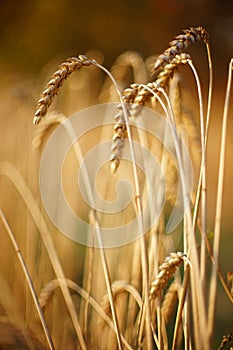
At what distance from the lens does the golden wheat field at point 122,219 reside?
2.21ft

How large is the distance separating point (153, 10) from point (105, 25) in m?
0.40

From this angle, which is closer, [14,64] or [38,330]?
[38,330]

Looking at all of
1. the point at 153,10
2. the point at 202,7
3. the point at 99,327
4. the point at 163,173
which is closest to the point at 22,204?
the point at 99,327

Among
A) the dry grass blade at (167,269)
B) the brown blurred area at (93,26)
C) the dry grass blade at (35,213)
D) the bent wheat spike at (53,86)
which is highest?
the brown blurred area at (93,26)

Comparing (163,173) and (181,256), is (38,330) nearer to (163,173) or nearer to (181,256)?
(163,173)

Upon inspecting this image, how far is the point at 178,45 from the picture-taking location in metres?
0.66

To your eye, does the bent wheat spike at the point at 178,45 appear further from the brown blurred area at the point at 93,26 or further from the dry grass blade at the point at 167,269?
the brown blurred area at the point at 93,26

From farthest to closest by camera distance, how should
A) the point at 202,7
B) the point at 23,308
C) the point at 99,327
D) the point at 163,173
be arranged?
the point at 202,7 < the point at 23,308 < the point at 99,327 < the point at 163,173

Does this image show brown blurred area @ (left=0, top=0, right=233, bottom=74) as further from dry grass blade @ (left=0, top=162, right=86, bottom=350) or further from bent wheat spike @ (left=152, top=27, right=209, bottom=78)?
bent wheat spike @ (left=152, top=27, right=209, bottom=78)

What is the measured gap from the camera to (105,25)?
364cm

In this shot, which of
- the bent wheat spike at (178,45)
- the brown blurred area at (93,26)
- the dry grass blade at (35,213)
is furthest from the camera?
the brown blurred area at (93,26)

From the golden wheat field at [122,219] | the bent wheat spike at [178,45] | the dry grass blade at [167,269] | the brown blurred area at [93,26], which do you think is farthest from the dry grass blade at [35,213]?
the brown blurred area at [93,26]

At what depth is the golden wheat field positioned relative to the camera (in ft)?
2.21

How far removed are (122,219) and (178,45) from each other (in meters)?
0.82
